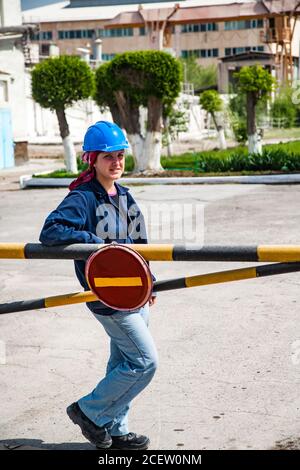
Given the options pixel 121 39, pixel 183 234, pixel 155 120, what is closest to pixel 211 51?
pixel 121 39

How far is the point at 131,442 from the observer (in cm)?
457

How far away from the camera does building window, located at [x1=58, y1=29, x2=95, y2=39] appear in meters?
91.4

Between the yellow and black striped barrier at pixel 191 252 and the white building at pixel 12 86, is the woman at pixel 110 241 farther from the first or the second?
the white building at pixel 12 86

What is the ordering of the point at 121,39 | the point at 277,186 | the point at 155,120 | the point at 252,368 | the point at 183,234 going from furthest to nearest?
the point at 121,39, the point at 155,120, the point at 277,186, the point at 183,234, the point at 252,368

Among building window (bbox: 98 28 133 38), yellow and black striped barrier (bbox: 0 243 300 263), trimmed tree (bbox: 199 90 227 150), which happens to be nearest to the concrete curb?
trimmed tree (bbox: 199 90 227 150)

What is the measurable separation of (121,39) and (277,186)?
244 feet

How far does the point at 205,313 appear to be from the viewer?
304 inches

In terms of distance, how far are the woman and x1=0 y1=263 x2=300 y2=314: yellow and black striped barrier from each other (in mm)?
104

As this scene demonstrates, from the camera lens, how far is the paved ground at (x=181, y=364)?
15.9 ft

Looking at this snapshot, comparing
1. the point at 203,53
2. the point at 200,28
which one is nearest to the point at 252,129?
the point at 200,28

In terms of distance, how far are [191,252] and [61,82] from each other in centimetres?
1769

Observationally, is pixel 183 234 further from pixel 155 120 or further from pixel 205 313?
pixel 155 120

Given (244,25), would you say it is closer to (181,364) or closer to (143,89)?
(143,89)

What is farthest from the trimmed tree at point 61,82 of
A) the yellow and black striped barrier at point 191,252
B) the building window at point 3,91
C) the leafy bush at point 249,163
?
the yellow and black striped barrier at point 191,252
